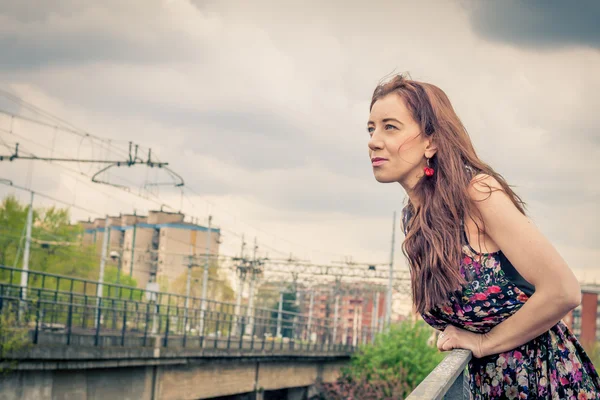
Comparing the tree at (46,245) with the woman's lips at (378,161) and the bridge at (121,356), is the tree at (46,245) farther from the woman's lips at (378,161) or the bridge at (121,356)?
the woman's lips at (378,161)

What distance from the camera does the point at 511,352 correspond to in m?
2.52

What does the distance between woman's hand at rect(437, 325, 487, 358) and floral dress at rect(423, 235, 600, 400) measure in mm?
39

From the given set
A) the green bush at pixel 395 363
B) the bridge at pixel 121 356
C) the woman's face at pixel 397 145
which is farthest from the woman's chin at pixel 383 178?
the green bush at pixel 395 363

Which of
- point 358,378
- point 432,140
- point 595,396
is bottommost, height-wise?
point 358,378

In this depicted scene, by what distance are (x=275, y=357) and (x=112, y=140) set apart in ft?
37.9

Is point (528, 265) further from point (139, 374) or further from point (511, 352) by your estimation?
point (139, 374)

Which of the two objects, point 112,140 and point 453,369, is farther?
point 112,140

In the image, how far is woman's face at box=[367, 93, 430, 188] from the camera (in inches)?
100

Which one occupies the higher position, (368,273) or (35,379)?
(368,273)

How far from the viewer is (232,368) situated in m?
29.5

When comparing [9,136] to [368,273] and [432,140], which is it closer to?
[432,140]

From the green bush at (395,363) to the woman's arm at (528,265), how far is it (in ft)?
105

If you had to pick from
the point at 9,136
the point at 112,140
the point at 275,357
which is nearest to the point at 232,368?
the point at 275,357

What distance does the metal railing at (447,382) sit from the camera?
163 centimetres
